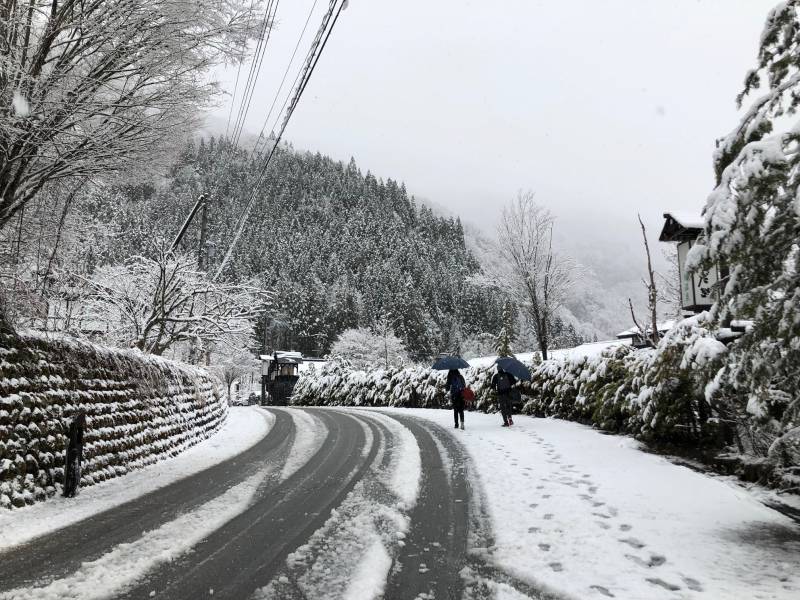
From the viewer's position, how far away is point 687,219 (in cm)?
978

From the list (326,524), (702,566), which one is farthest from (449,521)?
(702,566)

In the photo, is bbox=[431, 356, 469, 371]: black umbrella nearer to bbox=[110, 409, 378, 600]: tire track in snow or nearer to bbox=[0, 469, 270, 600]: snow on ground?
bbox=[110, 409, 378, 600]: tire track in snow

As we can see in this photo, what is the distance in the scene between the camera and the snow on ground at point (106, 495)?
4.37 meters

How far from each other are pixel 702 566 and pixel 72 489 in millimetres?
6363

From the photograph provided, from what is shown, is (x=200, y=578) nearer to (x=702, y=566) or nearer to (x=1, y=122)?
(x=702, y=566)

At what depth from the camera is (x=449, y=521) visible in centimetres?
448

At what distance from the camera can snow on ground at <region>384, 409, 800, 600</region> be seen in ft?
10.0

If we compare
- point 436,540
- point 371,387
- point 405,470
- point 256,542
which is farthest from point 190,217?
point 371,387

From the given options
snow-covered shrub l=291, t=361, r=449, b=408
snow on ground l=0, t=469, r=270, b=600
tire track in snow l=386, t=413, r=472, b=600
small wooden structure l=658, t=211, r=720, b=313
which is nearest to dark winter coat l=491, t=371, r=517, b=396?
small wooden structure l=658, t=211, r=720, b=313

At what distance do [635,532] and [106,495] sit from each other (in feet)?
19.1

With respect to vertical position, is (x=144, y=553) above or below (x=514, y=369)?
below

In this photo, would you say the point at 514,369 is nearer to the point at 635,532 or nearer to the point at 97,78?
the point at 635,532

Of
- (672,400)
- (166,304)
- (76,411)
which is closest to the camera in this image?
(76,411)

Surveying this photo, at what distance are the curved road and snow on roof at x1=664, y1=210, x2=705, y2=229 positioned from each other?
22.0 ft
